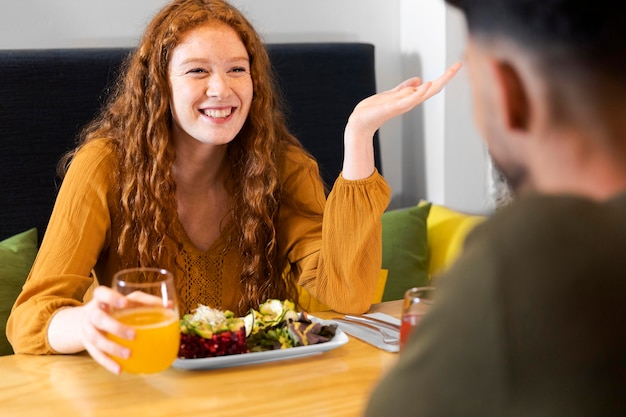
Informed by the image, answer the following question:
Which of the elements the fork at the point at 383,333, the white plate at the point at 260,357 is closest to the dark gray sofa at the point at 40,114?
the fork at the point at 383,333

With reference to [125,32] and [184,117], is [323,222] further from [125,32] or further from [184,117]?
[125,32]

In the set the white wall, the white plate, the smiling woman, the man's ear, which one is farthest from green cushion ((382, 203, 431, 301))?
the man's ear

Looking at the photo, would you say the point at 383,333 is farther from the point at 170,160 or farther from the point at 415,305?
the point at 170,160

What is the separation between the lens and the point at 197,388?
1.27 m

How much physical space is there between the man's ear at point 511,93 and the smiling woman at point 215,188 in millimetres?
1046

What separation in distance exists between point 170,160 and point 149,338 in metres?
0.75

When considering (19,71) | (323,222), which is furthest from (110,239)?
(19,71)

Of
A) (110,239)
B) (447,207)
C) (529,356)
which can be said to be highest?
(529,356)

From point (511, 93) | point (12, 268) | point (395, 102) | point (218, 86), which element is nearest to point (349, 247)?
point (395, 102)

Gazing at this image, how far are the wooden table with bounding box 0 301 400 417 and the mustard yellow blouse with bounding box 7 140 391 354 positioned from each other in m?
0.14

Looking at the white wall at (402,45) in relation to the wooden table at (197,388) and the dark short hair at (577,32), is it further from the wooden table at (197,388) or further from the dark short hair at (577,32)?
the dark short hair at (577,32)

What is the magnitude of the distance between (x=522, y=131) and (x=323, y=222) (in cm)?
119

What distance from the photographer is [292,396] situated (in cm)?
125

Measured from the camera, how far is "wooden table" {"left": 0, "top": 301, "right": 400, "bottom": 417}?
1.20 meters
